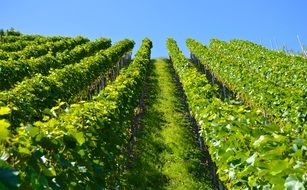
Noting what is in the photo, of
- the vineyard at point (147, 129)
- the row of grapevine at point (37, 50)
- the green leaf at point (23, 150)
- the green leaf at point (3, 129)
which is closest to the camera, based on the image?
the green leaf at point (3, 129)

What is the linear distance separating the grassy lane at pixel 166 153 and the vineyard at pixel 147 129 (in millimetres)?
36

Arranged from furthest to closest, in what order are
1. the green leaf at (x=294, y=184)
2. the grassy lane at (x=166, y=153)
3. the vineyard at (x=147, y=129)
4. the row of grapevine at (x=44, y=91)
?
1. the grassy lane at (x=166, y=153)
2. the row of grapevine at (x=44, y=91)
3. the vineyard at (x=147, y=129)
4. the green leaf at (x=294, y=184)

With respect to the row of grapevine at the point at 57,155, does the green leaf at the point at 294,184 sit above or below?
below

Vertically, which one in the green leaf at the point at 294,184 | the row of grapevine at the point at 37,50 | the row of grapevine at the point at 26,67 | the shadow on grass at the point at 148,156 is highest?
the row of grapevine at the point at 37,50

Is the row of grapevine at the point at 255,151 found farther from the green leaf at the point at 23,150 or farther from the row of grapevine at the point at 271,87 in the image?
the row of grapevine at the point at 271,87

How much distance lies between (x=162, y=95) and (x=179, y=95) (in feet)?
3.60

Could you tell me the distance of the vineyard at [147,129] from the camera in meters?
4.77

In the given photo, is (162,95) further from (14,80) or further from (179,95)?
(14,80)

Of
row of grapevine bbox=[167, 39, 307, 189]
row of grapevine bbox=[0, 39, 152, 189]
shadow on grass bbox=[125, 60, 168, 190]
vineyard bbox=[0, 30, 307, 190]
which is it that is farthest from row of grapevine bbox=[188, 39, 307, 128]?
row of grapevine bbox=[0, 39, 152, 189]

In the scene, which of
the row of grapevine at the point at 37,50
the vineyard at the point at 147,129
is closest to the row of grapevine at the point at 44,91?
the vineyard at the point at 147,129

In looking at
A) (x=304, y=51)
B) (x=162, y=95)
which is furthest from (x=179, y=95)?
(x=304, y=51)

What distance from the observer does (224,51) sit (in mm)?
46719

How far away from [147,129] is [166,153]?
3354 millimetres

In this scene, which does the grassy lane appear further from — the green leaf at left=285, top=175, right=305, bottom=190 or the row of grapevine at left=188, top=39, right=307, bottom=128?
the green leaf at left=285, top=175, right=305, bottom=190
